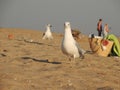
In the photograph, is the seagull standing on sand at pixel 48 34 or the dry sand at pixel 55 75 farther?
the seagull standing on sand at pixel 48 34

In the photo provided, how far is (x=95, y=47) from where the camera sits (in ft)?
48.1

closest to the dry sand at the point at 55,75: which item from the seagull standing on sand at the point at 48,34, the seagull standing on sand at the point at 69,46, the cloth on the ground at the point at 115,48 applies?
the seagull standing on sand at the point at 69,46

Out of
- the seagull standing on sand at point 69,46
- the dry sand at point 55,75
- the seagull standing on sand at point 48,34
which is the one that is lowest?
the seagull standing on sand at point 48,34

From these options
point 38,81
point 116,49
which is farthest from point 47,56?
point 38,81

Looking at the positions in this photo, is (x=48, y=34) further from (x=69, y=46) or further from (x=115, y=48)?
(x=69, y=46)

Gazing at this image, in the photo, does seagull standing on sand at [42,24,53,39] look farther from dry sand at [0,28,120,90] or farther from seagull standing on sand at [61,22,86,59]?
seagull standing on sand at [61,22,86,59]

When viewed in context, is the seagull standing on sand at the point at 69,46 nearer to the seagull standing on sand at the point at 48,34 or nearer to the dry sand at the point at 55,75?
the dry sand at the point at 55,75

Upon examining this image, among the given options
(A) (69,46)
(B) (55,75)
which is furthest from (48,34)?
(B) (55,75)

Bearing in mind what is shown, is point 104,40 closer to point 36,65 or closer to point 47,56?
point 47,56

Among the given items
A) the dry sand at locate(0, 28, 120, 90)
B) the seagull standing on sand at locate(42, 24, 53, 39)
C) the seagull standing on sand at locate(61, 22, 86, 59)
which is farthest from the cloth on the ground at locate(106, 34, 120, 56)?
the seagull standing on sand at locate(42, 24, 53, 39)

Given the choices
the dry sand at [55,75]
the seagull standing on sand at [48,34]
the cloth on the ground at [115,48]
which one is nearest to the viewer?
the dry sand at [55,75]

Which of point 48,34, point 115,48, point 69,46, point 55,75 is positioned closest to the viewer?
point 55,75

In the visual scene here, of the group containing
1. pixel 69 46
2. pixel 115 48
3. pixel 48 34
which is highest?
pixel 69 46

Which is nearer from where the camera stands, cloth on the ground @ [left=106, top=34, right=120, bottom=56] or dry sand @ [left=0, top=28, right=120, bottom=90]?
dry sand @ [left=0, top=28, right=120, bottom=90]
